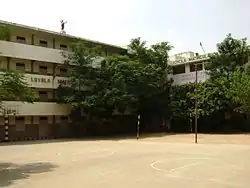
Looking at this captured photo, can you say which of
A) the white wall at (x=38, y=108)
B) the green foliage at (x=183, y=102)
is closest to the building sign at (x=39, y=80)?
the white wall at (x=38, y=108)

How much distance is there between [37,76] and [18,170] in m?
21.2

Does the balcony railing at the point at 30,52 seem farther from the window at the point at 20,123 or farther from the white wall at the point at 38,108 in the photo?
the window at the point at 20,123

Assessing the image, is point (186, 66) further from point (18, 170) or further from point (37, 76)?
point (18, 170)

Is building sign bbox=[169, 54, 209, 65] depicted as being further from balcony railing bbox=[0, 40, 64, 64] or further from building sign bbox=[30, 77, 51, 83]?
building sign bbox=[30, 77, 51, 83]

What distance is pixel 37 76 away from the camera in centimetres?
3503

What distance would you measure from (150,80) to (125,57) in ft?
10.9

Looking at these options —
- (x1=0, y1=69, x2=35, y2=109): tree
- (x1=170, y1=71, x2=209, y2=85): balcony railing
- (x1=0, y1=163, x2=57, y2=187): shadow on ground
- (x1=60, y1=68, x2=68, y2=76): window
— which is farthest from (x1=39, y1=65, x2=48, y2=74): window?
(x1=0, y1=69, x2=35, y2=109): tree

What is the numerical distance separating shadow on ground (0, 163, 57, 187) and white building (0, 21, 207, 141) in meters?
17.0

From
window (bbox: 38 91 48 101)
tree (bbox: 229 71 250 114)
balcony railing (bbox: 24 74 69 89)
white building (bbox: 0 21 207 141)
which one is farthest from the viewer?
window (bbox: 38 91 48 101)

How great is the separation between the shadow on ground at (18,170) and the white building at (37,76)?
16956 millimetres

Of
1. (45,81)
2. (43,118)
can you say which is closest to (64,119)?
(43,118)

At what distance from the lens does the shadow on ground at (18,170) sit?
12.5m

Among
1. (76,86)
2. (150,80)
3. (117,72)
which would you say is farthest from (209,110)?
(76,86)

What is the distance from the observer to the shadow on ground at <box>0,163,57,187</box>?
1250cm
